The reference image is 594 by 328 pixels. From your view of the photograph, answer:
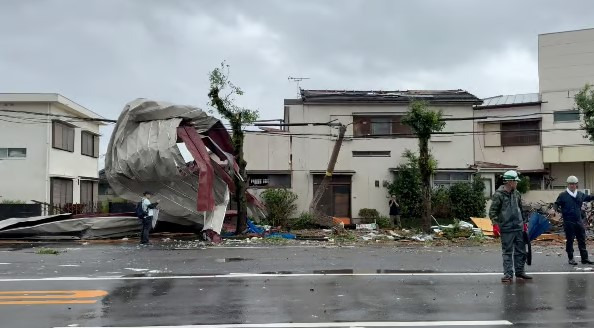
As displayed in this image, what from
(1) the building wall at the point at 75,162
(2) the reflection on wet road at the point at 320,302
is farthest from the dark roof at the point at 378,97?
(2) the reflection on wet road at the point at 320,302

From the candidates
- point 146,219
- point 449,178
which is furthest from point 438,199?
point 146,219

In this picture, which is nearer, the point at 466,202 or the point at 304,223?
the point at 304,223

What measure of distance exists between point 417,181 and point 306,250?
1277 centimetres

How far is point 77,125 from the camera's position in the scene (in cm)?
3072

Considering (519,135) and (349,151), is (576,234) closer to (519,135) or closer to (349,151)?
(349,151)

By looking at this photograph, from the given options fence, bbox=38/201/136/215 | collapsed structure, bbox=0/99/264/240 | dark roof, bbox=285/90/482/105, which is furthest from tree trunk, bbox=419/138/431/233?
fence, bbox=38/201/136/215

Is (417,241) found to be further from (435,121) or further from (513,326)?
(513,326)

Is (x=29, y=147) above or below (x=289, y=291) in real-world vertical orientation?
above

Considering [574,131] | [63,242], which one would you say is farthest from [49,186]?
[574,131]

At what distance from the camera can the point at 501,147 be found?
31891 millimetres

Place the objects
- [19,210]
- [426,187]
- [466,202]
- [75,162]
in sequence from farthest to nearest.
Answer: [75,162] → [466,202] → [19,210] → [426,187]

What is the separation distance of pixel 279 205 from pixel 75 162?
510 inches

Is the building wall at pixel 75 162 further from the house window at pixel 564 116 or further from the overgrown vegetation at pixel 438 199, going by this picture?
the house window at pixel 564 116

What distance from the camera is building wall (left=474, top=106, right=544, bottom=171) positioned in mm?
31531
